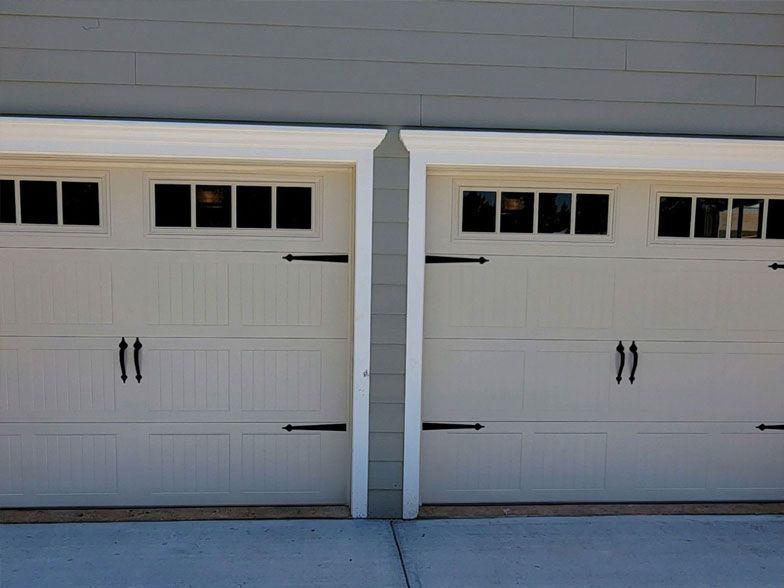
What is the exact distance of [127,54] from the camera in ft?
9.46

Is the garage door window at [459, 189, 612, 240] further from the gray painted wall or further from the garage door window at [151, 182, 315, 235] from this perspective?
the garage door window at [151, 182, 315, 235]

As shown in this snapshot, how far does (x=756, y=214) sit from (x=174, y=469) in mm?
3753

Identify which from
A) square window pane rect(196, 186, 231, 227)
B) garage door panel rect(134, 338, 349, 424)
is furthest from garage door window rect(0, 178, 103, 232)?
garage door panel rect(134, 338, 349, 424)

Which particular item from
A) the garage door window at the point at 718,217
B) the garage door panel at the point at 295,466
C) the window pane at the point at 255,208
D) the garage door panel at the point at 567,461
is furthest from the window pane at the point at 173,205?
the garage door window at the point at 718,217

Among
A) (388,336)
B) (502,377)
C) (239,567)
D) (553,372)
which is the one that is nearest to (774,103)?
(553,372)

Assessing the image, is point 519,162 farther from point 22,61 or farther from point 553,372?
point 22,61

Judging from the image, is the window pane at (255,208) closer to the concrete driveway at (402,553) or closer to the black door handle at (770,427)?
the concrete driveway at (402,553)

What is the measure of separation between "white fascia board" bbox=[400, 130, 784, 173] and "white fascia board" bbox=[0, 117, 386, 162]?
343mm

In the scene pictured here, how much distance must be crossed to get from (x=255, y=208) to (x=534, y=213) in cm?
160

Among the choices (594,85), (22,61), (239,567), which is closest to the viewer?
(239,567)

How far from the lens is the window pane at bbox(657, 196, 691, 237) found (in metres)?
3.34

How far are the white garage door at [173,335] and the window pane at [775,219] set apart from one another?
2.51 meters

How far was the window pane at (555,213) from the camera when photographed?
3.29 m

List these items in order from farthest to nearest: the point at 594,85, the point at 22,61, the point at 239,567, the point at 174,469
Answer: the point at 174,469, the point at 594,85, the point at 22,61, the point at 239,567
